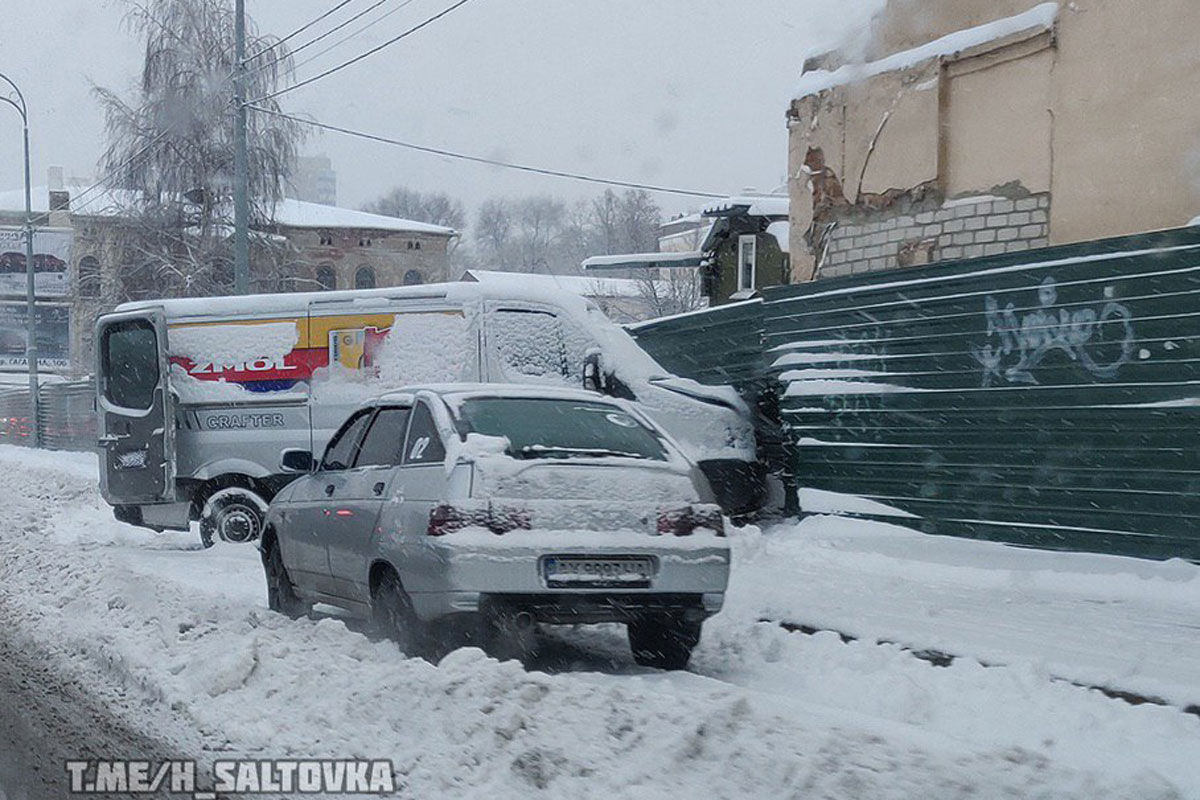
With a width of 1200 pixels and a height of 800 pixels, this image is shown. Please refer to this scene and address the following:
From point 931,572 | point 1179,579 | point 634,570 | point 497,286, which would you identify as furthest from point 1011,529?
point 497,286

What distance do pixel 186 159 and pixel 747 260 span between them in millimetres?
14507

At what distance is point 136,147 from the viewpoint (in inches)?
1331

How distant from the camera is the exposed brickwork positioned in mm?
12484

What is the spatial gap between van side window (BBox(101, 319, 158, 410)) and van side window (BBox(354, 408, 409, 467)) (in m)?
6.01

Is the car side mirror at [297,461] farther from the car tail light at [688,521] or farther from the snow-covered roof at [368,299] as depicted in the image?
the snow-covered roof at [368,299]

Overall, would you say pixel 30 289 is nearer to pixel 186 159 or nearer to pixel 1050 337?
pixel 186 159

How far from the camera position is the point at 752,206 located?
32719 mm

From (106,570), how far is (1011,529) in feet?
22.8

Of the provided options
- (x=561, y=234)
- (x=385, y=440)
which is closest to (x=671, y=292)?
(x=561, y=234)

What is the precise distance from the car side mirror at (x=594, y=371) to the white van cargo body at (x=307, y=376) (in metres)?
0.02

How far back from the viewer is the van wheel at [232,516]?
525 inches

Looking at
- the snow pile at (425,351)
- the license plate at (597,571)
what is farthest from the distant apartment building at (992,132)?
the license plate at (597,571)

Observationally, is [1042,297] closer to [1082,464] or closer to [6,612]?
[1082,464]

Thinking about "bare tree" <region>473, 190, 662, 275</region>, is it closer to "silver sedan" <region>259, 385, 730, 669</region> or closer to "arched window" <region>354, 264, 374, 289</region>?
"arched window" <region>354, 264, 374, 289</region>
